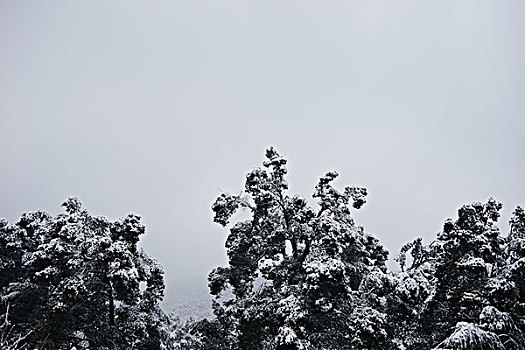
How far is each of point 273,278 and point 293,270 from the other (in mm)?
812

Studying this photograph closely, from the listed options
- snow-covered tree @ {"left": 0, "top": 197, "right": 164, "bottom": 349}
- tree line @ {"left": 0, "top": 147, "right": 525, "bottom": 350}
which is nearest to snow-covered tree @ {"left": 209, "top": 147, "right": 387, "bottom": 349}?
tree line @ {"left": 0, "top": 147, "right": 525, "bottom": 350}

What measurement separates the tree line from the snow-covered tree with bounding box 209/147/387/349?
5cm

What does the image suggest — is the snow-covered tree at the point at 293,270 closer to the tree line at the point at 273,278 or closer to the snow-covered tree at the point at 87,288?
the tree line at the point at 273,278

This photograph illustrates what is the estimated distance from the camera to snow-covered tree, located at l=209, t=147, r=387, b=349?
14273 mm

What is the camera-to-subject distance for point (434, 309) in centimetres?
1594

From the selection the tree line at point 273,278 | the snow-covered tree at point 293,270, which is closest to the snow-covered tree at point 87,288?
the tree line at point 273,278

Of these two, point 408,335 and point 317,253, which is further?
point 408,335

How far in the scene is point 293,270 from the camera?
53.4 ft

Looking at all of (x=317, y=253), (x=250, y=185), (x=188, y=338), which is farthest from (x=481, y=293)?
(x=188, y=338)

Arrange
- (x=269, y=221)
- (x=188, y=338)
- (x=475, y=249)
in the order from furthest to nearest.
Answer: (x=188, y=338)
(x=269, y=221)
(x=475, y=249)

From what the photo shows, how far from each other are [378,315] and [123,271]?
8.78 metres

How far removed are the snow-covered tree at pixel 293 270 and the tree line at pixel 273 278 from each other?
0.16 ft

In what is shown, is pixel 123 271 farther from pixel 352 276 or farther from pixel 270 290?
pixel 352 276

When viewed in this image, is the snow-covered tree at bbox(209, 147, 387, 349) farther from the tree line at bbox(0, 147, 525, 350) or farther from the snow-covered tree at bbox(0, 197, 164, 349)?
the snow-covered tree at bbox(0, 197, 164, 349)
